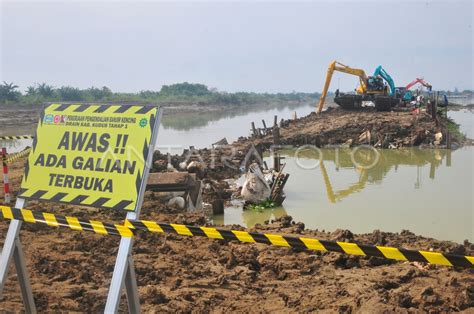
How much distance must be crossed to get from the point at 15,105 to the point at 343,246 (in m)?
43.4

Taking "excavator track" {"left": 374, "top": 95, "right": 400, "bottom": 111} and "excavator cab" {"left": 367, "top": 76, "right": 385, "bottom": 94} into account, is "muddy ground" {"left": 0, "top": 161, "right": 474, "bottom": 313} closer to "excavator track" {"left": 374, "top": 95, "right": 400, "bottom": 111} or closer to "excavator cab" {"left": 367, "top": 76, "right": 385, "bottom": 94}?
"excavator track" {"left": 374, "top": 95, "right": 400, "bottom": 111}

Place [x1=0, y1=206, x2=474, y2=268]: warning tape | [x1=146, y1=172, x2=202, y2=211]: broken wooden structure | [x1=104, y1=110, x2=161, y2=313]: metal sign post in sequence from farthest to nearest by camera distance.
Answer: [x1=146, y1=172, x2=202, y2=211]: broken wooden structure
[x1=104, y1=110, x2=161, y2=313]: metal sign post
[x1=0, y1=206, x2=474, y2=268]: warning tape

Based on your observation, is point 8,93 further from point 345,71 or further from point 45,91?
point 345,71

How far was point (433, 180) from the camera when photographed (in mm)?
15352

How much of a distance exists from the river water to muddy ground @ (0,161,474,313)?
9.46 ft

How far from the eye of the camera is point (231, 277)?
536cm

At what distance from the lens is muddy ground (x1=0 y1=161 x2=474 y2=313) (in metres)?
4.42

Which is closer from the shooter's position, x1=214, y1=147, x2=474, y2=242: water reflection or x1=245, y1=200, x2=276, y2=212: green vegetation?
x1=214, y1=147, x2=474, y2=242: water reflection

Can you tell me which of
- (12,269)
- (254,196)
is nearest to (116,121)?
(12,269)

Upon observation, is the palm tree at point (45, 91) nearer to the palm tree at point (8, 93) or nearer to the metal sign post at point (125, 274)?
the palm tree at point (8, 93)

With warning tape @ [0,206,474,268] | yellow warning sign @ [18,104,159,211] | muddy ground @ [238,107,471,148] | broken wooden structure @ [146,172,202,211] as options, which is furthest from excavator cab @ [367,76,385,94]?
warning tape @ [0,206,474,268]

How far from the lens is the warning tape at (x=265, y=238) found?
2664mm

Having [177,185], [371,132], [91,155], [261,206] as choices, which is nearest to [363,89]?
[371,132]

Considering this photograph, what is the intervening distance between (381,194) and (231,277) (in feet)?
29.2
